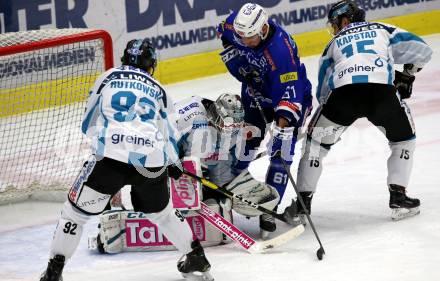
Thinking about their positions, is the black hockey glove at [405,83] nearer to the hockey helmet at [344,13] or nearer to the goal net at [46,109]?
the hockey helmet at [344,13]

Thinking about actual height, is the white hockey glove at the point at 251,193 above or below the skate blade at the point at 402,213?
above

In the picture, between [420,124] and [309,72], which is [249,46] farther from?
[309,72]

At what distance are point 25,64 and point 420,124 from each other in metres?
2.87

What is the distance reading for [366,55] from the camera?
526 centimetres

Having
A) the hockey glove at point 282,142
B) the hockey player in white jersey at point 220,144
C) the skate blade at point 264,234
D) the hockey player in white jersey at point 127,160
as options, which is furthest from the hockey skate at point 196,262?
the hockey glove at point 282,142

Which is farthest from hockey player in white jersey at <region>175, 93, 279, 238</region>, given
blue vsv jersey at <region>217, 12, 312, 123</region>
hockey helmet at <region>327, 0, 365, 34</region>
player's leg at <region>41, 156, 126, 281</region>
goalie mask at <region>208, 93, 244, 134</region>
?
player's leg at <region>41, 156, 126, 281</region>

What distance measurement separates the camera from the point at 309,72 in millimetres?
8711

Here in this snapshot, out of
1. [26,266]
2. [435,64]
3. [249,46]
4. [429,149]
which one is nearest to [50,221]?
[26,266]

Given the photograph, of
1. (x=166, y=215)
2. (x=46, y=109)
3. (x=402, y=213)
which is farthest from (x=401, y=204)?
(x=46, y=109)

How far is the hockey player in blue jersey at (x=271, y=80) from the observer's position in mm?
5293

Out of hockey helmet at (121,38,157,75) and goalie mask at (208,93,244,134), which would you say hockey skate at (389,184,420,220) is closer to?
goalie mask at (208,93,244,134)

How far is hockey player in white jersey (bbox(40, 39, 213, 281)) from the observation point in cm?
441

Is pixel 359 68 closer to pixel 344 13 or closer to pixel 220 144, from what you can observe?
pixel 344 13

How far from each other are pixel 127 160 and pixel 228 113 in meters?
0.90
